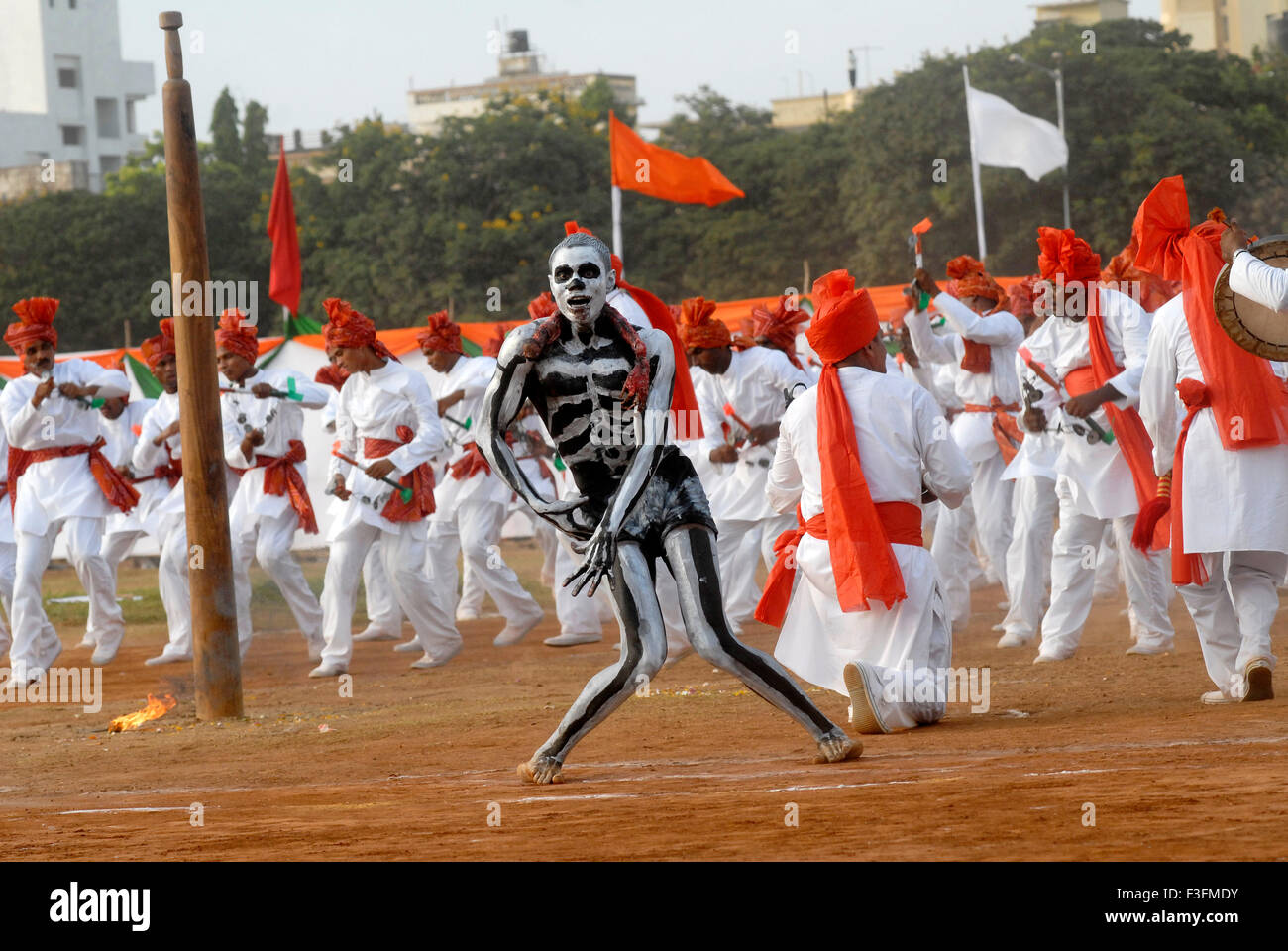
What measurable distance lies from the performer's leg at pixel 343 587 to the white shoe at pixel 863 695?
5.25m

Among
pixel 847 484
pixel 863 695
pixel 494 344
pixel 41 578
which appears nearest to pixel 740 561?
pixel 494 344

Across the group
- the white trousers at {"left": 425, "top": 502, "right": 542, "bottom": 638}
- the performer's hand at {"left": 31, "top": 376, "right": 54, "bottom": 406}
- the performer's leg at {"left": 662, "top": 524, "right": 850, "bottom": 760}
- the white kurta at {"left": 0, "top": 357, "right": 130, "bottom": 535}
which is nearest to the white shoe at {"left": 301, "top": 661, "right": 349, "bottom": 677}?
the white trousers at {"left": 425, "top": 502, "right": 542, "bottom": 638}

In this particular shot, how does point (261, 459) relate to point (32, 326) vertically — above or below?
below

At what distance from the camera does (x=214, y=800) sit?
7.52 m

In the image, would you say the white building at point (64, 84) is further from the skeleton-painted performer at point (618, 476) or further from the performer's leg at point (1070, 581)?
the skeleton-painted performer at point (618, 476)

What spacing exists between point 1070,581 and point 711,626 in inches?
182

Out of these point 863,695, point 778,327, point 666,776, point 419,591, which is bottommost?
point 666,776

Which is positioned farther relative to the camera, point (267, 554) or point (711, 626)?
point (267, 554)

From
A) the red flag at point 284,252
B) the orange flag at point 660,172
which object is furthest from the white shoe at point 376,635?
the red flag at point 284,252

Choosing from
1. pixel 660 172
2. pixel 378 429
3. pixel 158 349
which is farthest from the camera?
pixel 660 172

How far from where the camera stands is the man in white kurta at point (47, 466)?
12.8 metres

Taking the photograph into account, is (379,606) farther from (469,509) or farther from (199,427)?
(199,427)

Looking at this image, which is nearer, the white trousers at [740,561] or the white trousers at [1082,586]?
the white trousers at [1082,586]

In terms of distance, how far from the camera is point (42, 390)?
12789 millimetres
